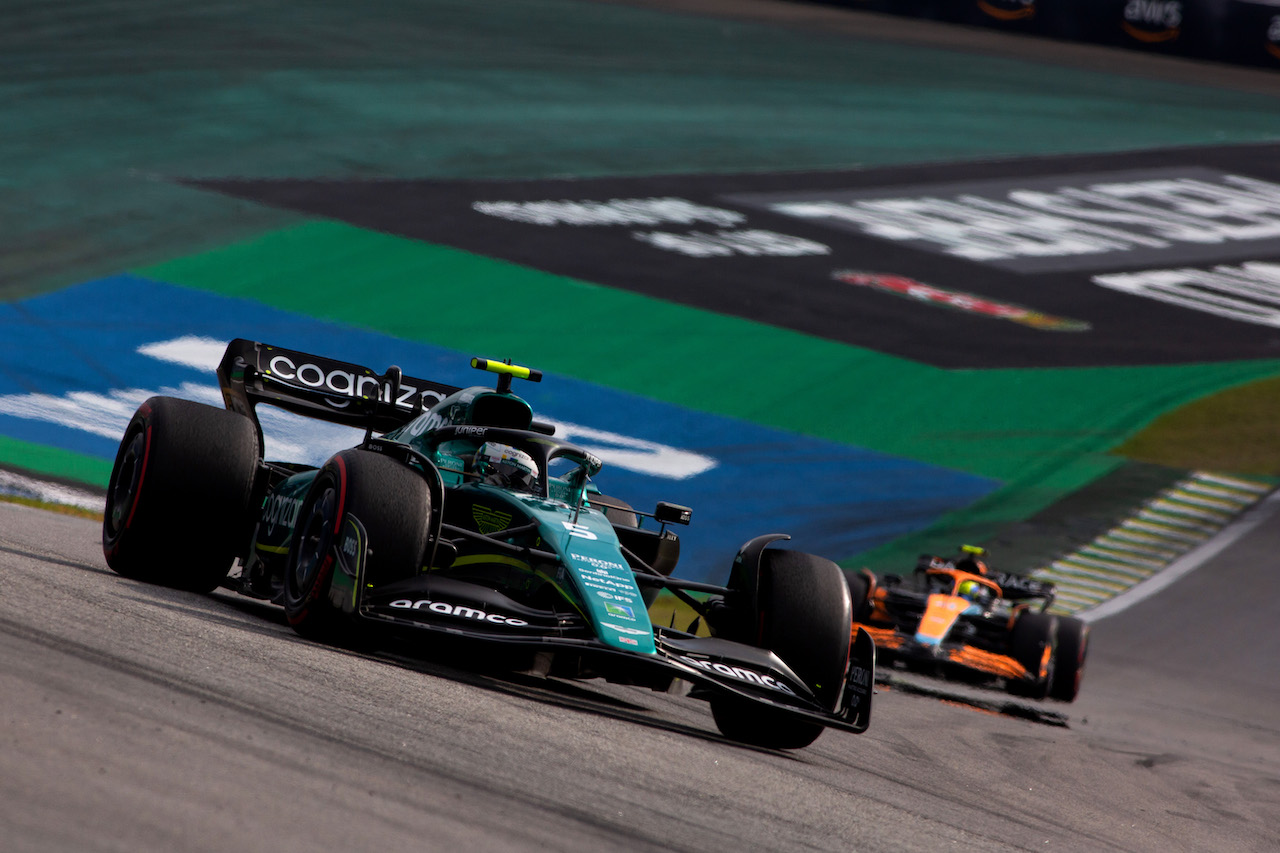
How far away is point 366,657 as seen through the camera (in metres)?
7.50

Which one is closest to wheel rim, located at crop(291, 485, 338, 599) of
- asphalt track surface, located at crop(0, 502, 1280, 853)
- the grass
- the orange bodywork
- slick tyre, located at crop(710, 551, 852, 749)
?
asphalt track surface, located at crop(0, 502, 1280, 853)

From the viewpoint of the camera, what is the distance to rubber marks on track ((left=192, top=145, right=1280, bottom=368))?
80.9ft

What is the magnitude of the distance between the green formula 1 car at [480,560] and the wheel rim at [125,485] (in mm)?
20

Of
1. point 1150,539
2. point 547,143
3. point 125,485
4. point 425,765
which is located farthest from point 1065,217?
point 425,765

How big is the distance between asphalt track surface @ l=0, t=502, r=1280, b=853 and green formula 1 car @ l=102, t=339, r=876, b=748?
0.84 ft

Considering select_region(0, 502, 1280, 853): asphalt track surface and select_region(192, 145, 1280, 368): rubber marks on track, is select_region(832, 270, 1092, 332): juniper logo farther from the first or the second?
select_region(0, 502, 1280, 853): asphalt track surface

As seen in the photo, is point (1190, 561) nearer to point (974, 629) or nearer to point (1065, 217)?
point (974, 629)

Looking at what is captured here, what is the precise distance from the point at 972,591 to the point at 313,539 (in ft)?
30.1

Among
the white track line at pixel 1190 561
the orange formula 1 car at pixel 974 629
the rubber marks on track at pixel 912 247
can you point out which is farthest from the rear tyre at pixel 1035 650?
the rubber marks on track at pixel 912 247

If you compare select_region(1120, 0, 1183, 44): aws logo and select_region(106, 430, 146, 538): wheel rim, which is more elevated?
select_region(1120, 0, 1183, 44): aws logo

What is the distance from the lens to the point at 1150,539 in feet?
64.6

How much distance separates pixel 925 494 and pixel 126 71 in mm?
19330

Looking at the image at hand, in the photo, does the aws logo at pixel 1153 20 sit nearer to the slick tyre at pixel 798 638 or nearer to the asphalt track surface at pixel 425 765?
the asphalt track surface at pixel 425 765

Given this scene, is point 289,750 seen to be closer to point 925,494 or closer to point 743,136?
point 925,494
